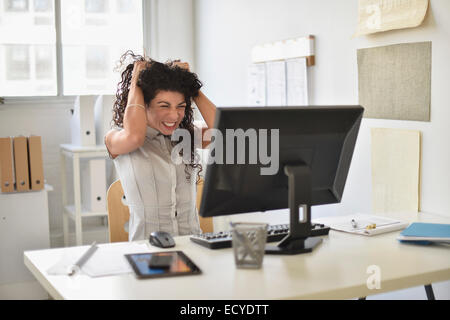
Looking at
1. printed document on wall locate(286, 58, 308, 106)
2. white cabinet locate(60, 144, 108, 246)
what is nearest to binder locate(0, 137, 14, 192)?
white cabinet locate(60, 144, 108, 246)

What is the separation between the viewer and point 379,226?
185cm

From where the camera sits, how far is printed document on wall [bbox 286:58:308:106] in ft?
9.28

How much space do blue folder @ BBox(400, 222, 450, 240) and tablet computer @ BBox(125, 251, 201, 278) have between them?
0.66 meters

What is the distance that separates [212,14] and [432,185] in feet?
7.16

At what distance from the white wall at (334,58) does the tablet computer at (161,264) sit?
42.9 inches

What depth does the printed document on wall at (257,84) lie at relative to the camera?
318 centimetres

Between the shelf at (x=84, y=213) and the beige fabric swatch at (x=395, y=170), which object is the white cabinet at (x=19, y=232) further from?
the beige fabric swatch at (x=395, y=170)

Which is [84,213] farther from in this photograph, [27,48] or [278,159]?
[278,159]

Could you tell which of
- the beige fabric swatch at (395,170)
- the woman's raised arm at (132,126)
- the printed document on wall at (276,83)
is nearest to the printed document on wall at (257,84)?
the printed document on wall at (276,83)

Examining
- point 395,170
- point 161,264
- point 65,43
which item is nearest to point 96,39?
point 65,43

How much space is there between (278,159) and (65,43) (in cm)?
285
